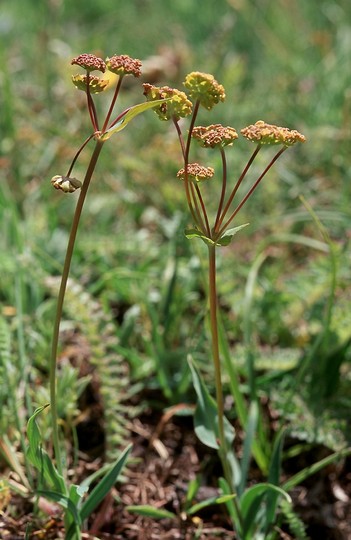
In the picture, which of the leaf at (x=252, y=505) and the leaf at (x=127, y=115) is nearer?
the leaf at (x=127, y=115)

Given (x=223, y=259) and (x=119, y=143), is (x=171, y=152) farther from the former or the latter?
(x=223, y=259)

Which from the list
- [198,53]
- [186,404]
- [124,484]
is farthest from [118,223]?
[198,53]

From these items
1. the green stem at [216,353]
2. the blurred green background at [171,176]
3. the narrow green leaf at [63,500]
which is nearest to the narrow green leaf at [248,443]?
the green stem at [216,353]

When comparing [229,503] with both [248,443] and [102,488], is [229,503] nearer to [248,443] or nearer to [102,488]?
[248,443]

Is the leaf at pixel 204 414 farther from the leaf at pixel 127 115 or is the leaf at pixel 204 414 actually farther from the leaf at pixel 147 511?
the leaf at pixel 127 115

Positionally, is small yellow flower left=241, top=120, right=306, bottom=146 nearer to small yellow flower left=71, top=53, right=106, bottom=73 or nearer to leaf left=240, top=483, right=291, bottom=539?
small yellow flower left=71, top=53, right=106, bottom=73

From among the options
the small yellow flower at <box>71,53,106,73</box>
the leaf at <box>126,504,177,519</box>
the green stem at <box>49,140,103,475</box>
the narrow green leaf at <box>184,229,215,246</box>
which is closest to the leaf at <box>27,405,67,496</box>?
the green stem at <box>49,140,103,475</box>
